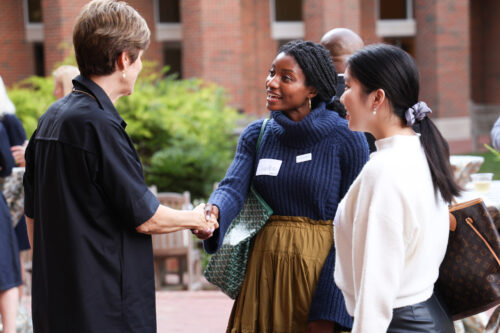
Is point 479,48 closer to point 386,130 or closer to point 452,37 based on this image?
point 452,37

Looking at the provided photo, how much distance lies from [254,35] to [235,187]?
18.7 m

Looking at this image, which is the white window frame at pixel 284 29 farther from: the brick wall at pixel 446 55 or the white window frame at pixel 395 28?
the brick wall at pixel 446 55

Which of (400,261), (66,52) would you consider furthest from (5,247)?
(66,52)

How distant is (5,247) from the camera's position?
4.84 meters

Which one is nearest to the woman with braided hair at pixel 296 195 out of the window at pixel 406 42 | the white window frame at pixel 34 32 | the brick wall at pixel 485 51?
the white window frame at pixel 34 32

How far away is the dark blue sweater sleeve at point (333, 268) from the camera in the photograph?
2.89 meters

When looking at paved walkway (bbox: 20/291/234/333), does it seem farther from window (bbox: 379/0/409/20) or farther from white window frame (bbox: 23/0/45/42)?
window (bbox: 379/0/409/20)

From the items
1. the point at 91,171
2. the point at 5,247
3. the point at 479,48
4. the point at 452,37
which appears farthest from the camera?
the point at 479,48

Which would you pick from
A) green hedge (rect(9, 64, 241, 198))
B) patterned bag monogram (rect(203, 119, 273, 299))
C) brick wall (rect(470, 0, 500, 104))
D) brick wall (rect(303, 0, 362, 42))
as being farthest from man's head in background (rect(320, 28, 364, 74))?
brick wall (rect(470, 0, 500, 104))

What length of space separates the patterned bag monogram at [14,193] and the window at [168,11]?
1627 centimetres

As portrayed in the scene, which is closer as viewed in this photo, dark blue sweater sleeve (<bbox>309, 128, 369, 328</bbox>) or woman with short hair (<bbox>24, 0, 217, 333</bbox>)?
woman with short hair (<bbox>24, 0, 217, 333</bbox>)

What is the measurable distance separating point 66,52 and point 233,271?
15.9 meters

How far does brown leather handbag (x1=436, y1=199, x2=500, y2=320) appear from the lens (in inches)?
97.3

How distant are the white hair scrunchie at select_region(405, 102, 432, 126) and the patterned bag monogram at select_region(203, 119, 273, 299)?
0.94 meters
